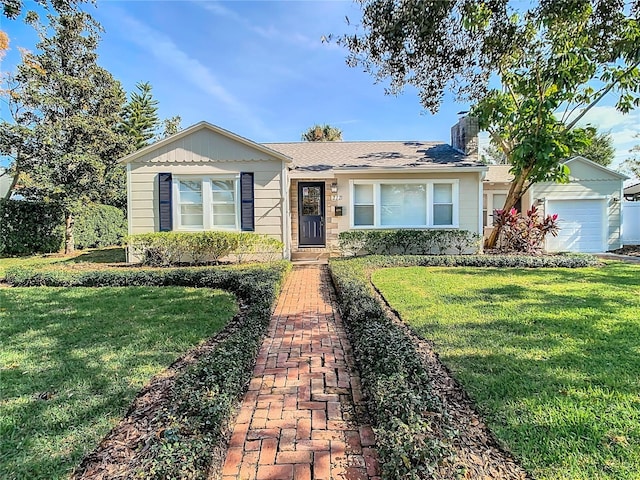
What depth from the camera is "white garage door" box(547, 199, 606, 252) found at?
1415cm

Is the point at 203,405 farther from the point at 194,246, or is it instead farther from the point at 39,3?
the point at 194,246

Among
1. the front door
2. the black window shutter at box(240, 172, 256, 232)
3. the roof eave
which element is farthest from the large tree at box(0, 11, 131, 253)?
the roof eave

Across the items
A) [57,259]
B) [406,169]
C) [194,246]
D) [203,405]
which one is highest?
[406,169]

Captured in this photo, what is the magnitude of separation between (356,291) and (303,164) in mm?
8281

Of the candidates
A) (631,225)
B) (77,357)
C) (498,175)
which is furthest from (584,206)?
(77,357)

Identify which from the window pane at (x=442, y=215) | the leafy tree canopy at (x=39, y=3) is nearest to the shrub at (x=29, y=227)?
the leafy tree canopy at (x=39, y=3)

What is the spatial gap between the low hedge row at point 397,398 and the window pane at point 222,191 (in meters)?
6.88

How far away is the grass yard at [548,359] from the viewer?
2195 millimetres

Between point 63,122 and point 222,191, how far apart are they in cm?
744

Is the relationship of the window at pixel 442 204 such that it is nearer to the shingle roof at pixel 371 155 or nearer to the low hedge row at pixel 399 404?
the shingle roof at pixel 371 155

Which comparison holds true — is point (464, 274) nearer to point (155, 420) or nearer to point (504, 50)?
point (504, 50)

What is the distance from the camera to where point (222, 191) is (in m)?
11.0

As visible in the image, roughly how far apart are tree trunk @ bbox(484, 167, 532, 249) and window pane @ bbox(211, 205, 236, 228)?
365 inches

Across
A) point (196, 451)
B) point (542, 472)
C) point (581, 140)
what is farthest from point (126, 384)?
point (581, 140)
